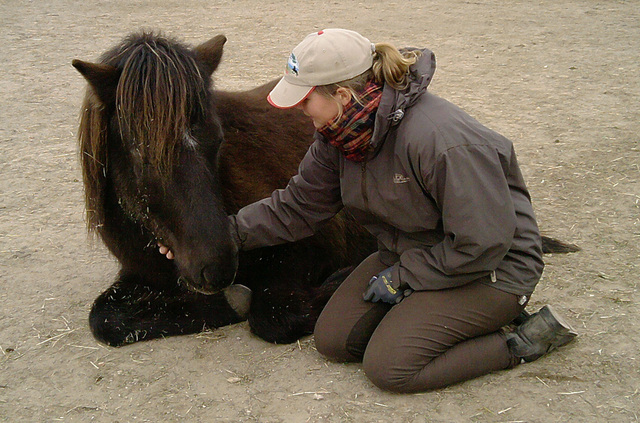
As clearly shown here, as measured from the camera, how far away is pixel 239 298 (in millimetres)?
3697

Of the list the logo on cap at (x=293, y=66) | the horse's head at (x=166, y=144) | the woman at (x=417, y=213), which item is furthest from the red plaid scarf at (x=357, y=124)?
the horse's head at (x=166, y=144)

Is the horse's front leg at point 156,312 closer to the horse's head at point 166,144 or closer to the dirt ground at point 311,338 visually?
the dirt ground at point 311,338

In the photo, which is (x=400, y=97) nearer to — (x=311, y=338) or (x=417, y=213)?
(x=417, y=213)

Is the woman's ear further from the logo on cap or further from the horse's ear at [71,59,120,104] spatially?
the horse's ear at [71,59,120,104]

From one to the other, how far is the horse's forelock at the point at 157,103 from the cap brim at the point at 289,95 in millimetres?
441

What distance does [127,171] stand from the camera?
3.22 m

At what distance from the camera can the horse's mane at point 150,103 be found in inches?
117

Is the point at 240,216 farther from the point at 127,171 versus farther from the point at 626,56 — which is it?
the point at 626,56

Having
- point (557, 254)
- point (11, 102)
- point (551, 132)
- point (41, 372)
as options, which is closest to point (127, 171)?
point (41, 372)

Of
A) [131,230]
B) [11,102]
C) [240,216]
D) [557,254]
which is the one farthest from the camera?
[11,102]

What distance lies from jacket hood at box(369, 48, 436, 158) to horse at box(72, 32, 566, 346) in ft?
2.95

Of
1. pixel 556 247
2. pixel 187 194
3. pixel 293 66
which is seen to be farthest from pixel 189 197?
pixel 556 247

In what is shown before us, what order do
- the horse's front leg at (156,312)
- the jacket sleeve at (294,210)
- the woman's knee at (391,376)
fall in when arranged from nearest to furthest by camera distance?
the woman's knee at (391,376) < the jacket sleeve at (294,210) < the horse's front leg at (156,312)

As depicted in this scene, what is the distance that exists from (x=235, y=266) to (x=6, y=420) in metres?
1.32
